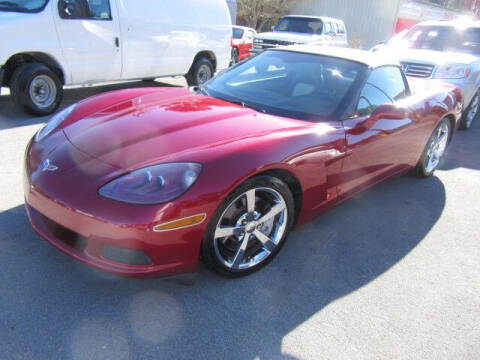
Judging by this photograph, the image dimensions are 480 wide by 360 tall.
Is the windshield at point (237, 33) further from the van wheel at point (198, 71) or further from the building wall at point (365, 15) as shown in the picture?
the building wall at point (365, 15)

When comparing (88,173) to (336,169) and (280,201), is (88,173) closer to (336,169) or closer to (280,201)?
(280,201)

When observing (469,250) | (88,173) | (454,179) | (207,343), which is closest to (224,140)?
(88,173)

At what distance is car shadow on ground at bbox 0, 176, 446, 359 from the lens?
1977 millimetres

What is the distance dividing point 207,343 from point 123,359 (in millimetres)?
419

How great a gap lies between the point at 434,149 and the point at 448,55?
3.31 metres

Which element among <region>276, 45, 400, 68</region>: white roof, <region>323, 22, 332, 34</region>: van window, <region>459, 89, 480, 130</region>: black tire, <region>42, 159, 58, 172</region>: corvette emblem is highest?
<region>276, 45, 400, 68</region>: white roof

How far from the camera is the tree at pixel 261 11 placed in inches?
990

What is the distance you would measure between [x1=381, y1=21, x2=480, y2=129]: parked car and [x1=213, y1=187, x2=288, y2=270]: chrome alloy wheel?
510 centimetres

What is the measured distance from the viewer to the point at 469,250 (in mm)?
3148

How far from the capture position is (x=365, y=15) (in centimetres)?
2414

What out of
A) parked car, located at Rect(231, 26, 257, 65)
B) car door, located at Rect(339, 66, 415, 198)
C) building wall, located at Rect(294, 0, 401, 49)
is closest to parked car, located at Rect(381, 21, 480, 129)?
car door, located at Rect(339, 66, 415, 198)

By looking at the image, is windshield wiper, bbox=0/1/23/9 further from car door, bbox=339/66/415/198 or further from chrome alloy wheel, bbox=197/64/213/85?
car door, bbox=339/66/415/198

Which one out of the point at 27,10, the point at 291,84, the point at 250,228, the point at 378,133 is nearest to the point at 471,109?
the point at 378,133

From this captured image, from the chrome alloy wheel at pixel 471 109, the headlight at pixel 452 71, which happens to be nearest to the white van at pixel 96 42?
the headlight at pixel 452 71
